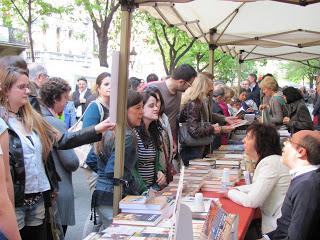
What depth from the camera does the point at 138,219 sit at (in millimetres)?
2770

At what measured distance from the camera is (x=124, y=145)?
3.03m

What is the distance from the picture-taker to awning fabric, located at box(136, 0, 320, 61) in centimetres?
548

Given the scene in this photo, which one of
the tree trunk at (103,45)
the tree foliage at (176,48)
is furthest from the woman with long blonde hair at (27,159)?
the tree trunk at (103,45)

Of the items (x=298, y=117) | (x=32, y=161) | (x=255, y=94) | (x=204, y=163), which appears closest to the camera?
(x=32, y=161)

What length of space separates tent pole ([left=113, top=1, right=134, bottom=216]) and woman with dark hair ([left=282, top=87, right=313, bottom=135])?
479 cm

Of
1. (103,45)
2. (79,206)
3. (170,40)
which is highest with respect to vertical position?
(170,40)

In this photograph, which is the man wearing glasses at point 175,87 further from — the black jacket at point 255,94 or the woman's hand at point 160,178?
the black jacket at point 255,94

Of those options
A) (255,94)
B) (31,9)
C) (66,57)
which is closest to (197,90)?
(255,94)

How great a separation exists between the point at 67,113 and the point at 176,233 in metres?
6.64

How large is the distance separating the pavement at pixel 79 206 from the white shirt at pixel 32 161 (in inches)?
99.6

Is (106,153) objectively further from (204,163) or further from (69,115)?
(69,115)

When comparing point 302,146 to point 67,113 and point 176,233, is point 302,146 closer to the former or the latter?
point 176,233

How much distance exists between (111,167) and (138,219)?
0.50 m

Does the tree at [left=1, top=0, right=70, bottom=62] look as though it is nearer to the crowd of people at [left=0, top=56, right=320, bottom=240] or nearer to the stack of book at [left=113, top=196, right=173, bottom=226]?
the crowd of people at [left=0, top=56, right=320, bottom=240]
